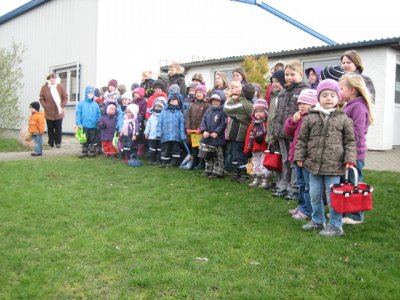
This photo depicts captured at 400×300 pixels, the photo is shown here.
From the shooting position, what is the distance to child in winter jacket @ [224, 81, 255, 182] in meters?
7.98

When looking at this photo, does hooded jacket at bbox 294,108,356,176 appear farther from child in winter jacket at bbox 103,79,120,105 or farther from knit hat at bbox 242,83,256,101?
child in winter jacket at bbox 103,79,120,105

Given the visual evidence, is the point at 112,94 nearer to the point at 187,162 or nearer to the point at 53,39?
the point at 187,162

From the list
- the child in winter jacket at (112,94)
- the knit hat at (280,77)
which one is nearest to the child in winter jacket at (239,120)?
the knit hat at (280,77)

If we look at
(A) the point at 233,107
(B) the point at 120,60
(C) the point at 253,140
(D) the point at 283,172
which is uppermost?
(B) the point at 120,60

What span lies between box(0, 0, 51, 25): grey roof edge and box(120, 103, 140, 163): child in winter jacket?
38.2 feet

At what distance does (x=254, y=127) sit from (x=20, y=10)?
670 inches

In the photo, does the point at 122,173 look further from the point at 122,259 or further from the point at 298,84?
the point at 122,259

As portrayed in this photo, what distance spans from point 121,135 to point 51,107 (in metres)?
3.41

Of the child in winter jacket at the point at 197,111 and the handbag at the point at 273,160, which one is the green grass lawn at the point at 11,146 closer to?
the child in winter jacket at the point at 197,111

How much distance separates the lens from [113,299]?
3.69 metres

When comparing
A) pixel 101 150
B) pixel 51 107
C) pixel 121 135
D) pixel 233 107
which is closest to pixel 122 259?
pixel 233 107

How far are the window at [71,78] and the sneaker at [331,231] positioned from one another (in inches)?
552

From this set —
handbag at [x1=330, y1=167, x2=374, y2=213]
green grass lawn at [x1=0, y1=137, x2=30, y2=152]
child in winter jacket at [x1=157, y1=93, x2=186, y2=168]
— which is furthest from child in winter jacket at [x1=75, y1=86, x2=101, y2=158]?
handbag at [x1=330, y1=167, x2=374, y2=213]

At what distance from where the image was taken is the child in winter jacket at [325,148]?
5.05m
